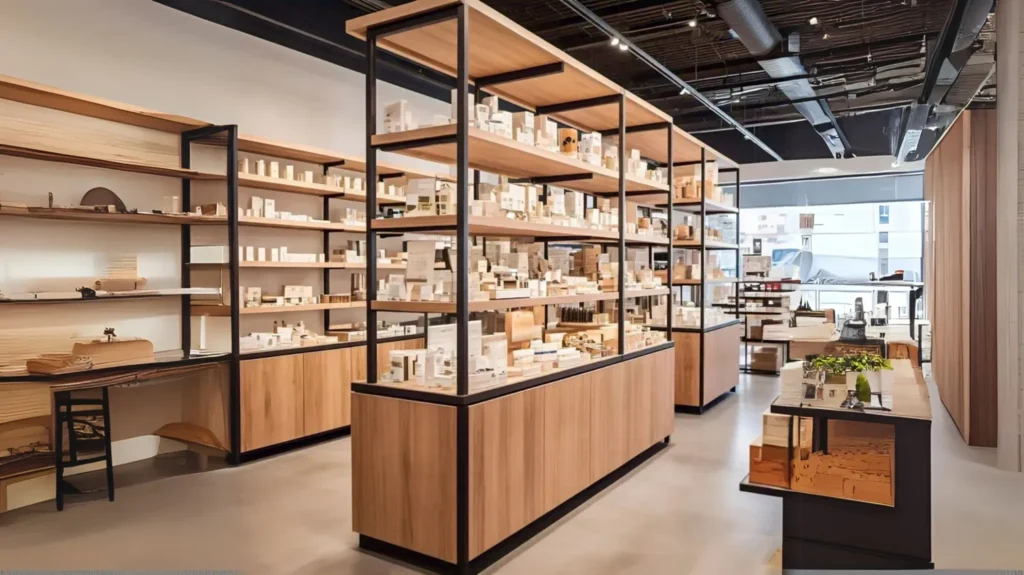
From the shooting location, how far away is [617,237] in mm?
5199

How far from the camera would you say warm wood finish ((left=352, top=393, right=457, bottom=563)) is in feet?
11.0

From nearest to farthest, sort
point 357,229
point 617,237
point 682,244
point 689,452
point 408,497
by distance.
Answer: point 408,497, point 617,237, point 689,452, point 357,229, point 682,244

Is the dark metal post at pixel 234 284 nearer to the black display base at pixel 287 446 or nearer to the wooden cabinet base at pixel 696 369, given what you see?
the black display base at pixel 287 446

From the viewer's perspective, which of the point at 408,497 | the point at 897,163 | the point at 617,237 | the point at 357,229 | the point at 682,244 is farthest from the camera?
the point at 897,163

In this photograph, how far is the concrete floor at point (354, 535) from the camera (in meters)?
3.56

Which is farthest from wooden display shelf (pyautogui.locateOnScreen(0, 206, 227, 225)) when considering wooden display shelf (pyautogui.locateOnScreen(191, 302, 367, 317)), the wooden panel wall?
the wooden panel wall

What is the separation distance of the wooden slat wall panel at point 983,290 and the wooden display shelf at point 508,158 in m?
2.93

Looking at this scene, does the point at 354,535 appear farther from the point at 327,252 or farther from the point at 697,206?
the point at 697,206

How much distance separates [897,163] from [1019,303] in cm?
673

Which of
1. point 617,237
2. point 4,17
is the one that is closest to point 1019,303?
point 617,237

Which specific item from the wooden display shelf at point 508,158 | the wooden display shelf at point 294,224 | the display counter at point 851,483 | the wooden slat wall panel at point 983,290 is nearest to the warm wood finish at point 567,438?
the display counter at point 851,483

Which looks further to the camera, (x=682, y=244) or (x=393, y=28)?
(x=682, y=244)

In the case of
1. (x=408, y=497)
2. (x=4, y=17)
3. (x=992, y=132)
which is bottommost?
(x=408, y=497)

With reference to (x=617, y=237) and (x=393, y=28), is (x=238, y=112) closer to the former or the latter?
(x=393, y=28)
